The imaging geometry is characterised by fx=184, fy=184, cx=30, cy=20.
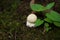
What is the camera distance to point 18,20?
204cm

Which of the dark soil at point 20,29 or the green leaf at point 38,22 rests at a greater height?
the green leaf at point 38,22

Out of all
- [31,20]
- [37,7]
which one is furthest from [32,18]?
[37,7]

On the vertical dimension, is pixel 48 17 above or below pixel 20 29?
above

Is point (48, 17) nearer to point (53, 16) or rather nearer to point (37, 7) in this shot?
point (53, 16)

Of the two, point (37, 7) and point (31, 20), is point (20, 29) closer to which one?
point (31, 20)

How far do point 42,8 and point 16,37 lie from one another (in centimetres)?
41

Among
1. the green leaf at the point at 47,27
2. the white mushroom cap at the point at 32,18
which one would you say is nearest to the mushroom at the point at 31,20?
the white mushroom cap at the point at 32,18

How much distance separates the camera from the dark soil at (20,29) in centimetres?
185

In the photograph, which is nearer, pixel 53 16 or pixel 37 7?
pixel 53 16

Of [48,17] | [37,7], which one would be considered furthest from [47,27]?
[37,7]

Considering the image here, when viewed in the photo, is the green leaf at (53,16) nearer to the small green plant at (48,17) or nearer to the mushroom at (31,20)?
the small green plant at (48,17)

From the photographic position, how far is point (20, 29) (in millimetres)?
1926

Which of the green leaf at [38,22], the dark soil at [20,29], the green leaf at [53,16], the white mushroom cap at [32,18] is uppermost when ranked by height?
the green leaf at [53,16]

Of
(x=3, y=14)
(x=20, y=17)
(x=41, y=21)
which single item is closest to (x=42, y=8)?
(x=41, y=21)
